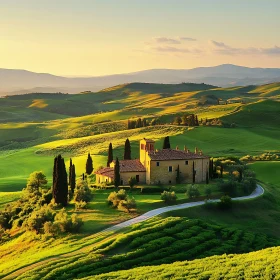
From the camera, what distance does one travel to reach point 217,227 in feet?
157

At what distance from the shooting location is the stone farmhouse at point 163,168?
7031 cm

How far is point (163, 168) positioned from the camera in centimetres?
7038

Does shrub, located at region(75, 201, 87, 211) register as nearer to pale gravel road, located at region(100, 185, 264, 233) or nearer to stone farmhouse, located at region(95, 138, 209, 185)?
pale gravel road, located at region(100, 185, 264, 233)

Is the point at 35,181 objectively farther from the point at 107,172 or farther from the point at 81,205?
the point at 81,205

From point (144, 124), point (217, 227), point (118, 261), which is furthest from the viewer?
point (144, 124)

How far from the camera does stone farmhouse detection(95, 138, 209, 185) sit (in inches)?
2768

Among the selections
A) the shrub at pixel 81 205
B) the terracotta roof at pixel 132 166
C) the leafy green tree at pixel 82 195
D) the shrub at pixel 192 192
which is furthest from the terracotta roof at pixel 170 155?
the shrub at pixel 81 205

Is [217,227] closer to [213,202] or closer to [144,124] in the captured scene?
[213,202]

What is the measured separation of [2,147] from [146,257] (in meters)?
139

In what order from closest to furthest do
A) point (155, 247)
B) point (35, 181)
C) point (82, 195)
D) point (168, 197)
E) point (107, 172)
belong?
point (155, 247) → point (168, 197) → point (82, 195) → point (35, 181) → point (107, 172)

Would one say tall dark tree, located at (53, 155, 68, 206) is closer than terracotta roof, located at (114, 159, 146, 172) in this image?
Yes

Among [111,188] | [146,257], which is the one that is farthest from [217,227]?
[111,188]

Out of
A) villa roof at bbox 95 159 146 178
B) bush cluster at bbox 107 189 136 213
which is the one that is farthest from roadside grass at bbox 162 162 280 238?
villa roof at bbox 95 159 146 178

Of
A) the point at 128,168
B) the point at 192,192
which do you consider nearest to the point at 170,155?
the point at 128,168
